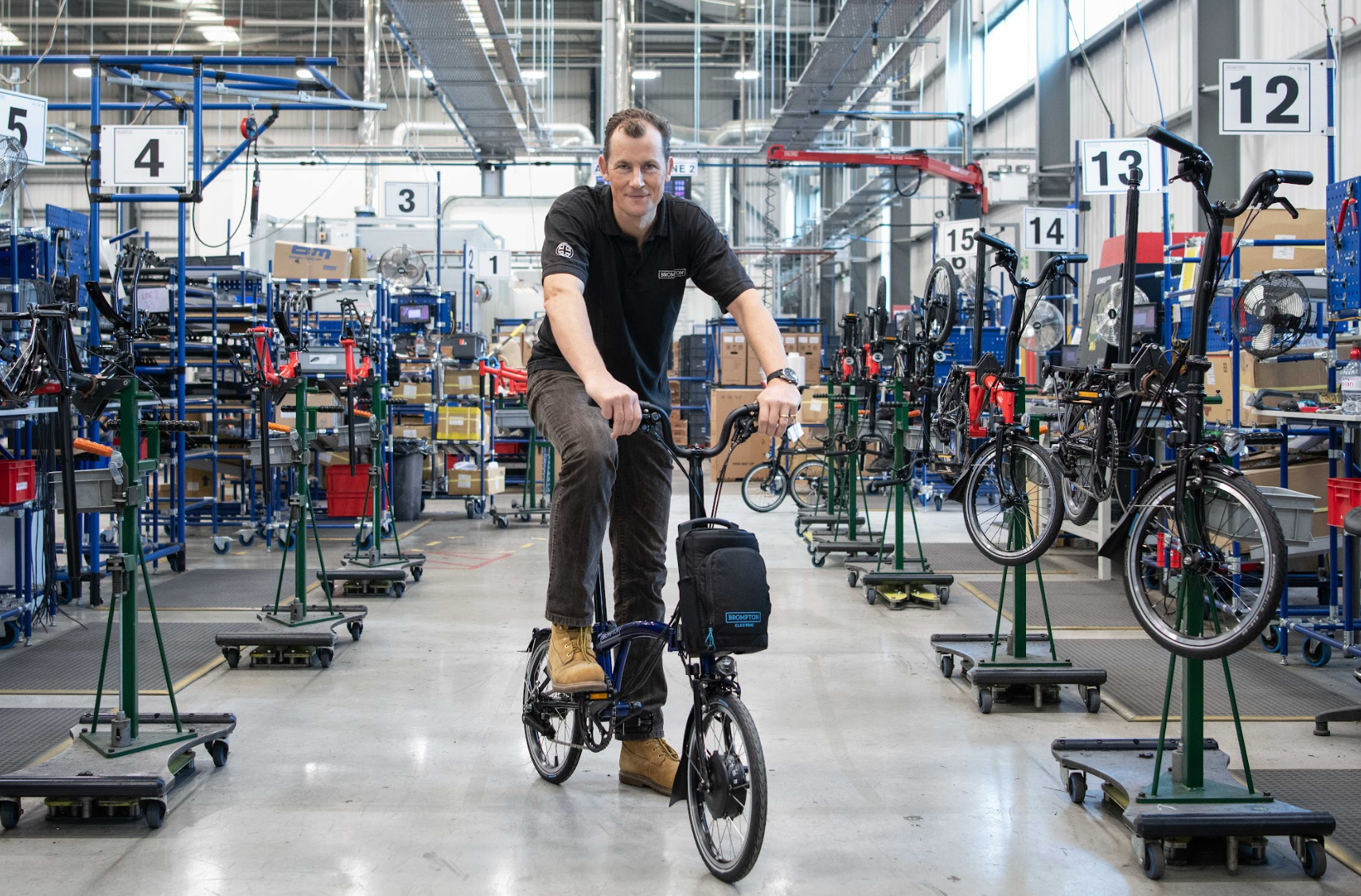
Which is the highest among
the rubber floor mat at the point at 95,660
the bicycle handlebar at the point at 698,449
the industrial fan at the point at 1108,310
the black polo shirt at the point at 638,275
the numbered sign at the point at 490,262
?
the numbered sign at the point at 490,262

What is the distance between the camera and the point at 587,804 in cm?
300

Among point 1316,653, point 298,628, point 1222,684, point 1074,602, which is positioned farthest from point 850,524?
point 298,628

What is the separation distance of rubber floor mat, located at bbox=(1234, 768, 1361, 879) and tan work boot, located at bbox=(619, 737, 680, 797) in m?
1.54

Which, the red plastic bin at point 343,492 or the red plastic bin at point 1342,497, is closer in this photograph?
the red plastic bin at point 1342,497

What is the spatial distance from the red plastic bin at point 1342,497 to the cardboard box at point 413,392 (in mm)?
7148

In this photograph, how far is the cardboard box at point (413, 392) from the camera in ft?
32.1

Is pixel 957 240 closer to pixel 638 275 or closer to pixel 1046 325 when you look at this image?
pixel 1046 325

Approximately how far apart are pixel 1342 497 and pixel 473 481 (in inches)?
309

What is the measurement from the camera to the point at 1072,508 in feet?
12.9

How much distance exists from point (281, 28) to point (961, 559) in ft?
57.2

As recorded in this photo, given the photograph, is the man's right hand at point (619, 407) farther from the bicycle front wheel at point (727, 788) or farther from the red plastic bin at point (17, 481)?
the red plastic bin at point (17, 481)

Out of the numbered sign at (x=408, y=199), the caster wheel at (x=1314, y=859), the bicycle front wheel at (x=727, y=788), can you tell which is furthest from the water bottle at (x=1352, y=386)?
the numbered sign at (x=408, y=199)

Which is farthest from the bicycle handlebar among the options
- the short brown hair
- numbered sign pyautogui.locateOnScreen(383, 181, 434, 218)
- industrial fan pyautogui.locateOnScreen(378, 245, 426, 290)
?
numbered sign pyautogui.locateOnScreen(383, 181, 434, 218)

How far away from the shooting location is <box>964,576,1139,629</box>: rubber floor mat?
5555 mm
